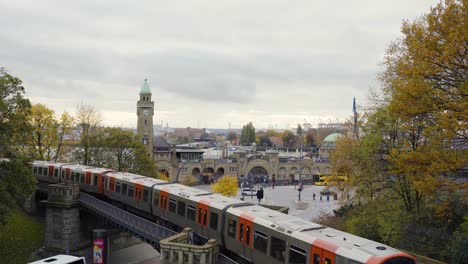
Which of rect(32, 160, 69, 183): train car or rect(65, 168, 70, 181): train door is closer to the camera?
rect(65, 168, 70, 181): train door

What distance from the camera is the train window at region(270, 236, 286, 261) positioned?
15753mm

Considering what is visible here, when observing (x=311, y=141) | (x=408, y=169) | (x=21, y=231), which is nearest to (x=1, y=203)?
(x=21, y=231)

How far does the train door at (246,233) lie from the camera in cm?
1778

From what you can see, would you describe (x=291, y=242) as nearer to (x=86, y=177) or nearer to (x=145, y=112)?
(x=86, y=177)

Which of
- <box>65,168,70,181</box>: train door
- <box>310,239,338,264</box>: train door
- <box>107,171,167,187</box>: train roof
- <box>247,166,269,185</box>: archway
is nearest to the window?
<box>107,171,167,187</box>: train roof

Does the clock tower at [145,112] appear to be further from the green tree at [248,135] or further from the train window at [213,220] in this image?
the green tree at [248,135]

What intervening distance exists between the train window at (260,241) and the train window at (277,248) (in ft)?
1.54

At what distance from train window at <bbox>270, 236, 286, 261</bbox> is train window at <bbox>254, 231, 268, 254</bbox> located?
1.54 feet

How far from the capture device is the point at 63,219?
112 feet

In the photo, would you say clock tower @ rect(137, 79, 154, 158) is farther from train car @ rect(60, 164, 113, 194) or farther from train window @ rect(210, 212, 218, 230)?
train window @ rect(210, 212, 218, 230)

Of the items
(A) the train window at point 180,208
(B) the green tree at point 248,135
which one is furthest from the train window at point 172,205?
(B) the green tree at point 248,135

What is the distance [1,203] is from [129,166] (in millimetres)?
25751

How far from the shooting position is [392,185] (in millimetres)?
27375

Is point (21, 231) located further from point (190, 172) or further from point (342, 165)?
point (190, 172)
